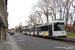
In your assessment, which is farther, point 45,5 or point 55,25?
point 45,5

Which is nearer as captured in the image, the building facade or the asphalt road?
the building facade

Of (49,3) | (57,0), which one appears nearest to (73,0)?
(57,0)

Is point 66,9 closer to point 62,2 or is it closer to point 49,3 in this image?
point 62,2

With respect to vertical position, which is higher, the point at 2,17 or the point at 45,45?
the point at 2,17

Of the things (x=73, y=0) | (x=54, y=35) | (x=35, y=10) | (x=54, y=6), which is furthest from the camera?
(x=35, y=10)

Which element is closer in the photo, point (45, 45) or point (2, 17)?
point (2, 17)

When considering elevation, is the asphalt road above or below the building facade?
below

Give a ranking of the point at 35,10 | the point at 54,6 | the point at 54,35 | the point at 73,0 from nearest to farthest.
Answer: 1. the point at 54,35
2. the point at 73,0
3. the point at 54,6
4. the point at 35,10

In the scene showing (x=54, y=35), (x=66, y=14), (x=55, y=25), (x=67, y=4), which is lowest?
(x=54, y=35)

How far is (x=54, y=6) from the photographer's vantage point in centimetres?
4116

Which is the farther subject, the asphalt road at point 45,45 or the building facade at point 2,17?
the asphalt road at point 45,45

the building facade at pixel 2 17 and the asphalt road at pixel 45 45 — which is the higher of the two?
the building facade at pixel 2 17

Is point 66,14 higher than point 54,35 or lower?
higher

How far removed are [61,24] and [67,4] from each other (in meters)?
18.5
